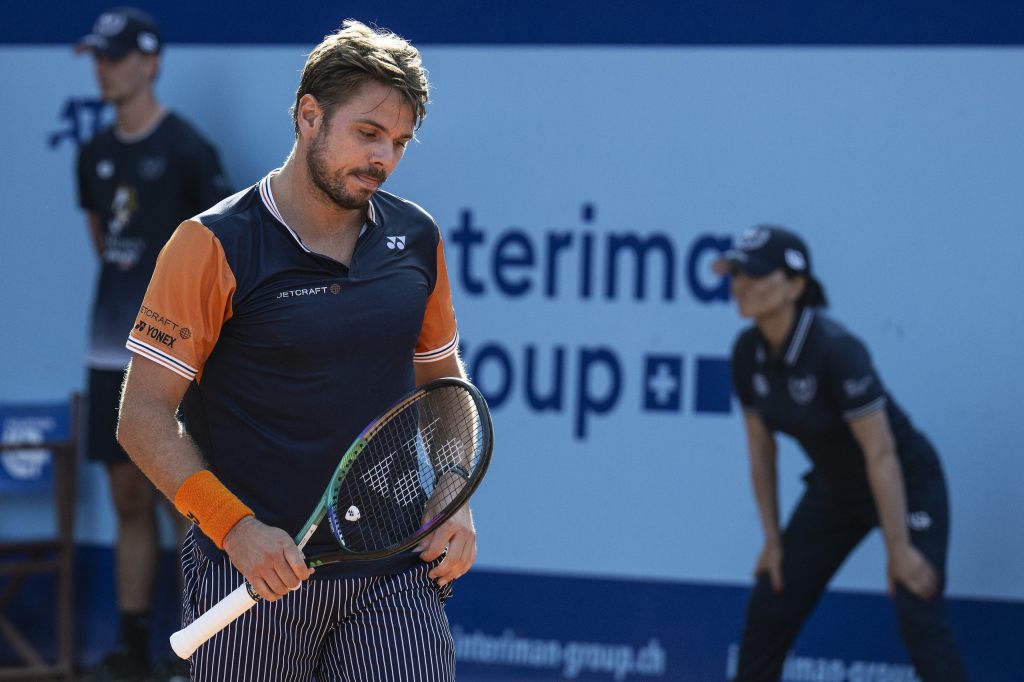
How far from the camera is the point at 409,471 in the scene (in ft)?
9.66

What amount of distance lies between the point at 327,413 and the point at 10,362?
357 centimetres

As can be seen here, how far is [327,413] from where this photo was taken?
2.82 m

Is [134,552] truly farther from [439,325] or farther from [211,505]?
[211,505]

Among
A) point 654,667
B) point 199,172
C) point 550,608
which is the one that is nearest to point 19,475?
point 199,172

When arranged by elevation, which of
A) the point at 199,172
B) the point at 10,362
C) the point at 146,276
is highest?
the point at 199,172

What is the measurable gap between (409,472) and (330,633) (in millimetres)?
361

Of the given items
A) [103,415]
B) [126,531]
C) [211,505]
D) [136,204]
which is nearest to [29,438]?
[103,415]

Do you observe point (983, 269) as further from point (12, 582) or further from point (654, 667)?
point (12, 582)

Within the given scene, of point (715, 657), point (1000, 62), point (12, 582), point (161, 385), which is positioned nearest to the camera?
point (161, 385)

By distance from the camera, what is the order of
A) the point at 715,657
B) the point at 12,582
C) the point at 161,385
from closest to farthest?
the point at 161,385
the point at 715,657
the point at 12,582

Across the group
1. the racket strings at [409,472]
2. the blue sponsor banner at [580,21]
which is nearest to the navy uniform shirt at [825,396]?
the blue sponsor banner at [580,21]

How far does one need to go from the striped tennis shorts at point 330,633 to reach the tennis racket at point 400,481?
9 centimetres

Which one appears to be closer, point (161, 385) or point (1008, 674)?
point (161, 385)

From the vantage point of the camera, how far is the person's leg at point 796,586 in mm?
4898
